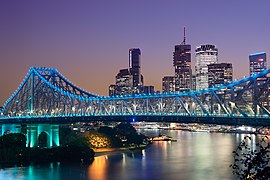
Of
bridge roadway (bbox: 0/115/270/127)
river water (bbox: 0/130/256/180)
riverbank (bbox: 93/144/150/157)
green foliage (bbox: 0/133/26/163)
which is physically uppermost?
→ bridge roadway (bbox: 0/115/270/127)

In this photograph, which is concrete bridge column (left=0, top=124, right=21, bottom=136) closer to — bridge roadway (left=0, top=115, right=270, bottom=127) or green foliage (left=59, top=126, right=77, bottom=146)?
bridge roadway (left=0, top=115, right=270, bottom=127)

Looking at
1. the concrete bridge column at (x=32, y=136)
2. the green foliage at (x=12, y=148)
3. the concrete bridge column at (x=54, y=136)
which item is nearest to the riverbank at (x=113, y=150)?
the concrete bridge column at (x=54, y=136)

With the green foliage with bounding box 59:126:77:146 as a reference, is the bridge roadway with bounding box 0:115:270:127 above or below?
above

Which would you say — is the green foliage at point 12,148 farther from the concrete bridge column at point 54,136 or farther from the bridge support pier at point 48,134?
the concrete bridge column at point 54,136

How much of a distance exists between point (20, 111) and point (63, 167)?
24.9 meters

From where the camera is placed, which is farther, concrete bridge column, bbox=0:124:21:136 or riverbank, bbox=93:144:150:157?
concrete bridge column, bbox=0:124:21:136

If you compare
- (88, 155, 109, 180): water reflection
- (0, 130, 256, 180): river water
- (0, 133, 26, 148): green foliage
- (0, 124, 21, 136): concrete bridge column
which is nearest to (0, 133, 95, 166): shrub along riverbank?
(0, 133, 26, 148): green foliage

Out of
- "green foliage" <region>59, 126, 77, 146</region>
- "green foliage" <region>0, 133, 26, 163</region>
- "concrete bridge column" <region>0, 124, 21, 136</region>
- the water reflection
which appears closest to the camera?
the water reflection

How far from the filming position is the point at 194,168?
39.3 m

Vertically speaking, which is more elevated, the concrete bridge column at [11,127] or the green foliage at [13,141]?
the concrete bridge column at [11,127]

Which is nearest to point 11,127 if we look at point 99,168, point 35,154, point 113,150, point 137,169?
point 113,150

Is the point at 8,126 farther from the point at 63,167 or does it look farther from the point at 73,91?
the point at 63,167

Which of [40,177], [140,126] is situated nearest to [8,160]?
[40,177]

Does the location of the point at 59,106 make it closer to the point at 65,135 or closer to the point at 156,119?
the point at 65,135
